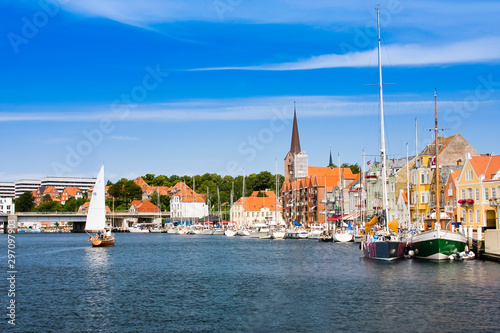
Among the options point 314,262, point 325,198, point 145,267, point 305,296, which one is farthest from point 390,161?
point 305,296

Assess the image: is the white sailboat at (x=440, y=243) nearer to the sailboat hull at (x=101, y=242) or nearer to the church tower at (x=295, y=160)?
the sailboat hull at (x=101, y=242)

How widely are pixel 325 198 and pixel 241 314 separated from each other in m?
110

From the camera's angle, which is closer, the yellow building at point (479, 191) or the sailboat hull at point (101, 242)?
the yellow building at point (479, 191)

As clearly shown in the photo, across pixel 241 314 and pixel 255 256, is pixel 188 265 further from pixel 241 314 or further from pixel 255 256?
pixel 241 314

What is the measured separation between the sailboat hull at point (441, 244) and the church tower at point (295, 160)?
131754 mm

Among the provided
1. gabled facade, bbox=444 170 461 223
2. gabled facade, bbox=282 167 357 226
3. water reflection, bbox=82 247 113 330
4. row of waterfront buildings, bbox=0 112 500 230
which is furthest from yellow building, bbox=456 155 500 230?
gabled facade, bbox=282 167 357 226

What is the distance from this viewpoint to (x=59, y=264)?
60.2 metres

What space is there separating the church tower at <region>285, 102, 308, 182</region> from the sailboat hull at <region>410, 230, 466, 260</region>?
432ft

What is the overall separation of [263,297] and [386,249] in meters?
22.1

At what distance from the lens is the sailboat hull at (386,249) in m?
54.8

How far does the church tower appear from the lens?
18725 cm

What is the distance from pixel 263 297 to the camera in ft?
119

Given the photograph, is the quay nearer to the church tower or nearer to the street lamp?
the street lamp

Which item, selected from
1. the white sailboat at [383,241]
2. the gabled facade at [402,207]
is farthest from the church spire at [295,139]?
the white sailboat at [383,241]
